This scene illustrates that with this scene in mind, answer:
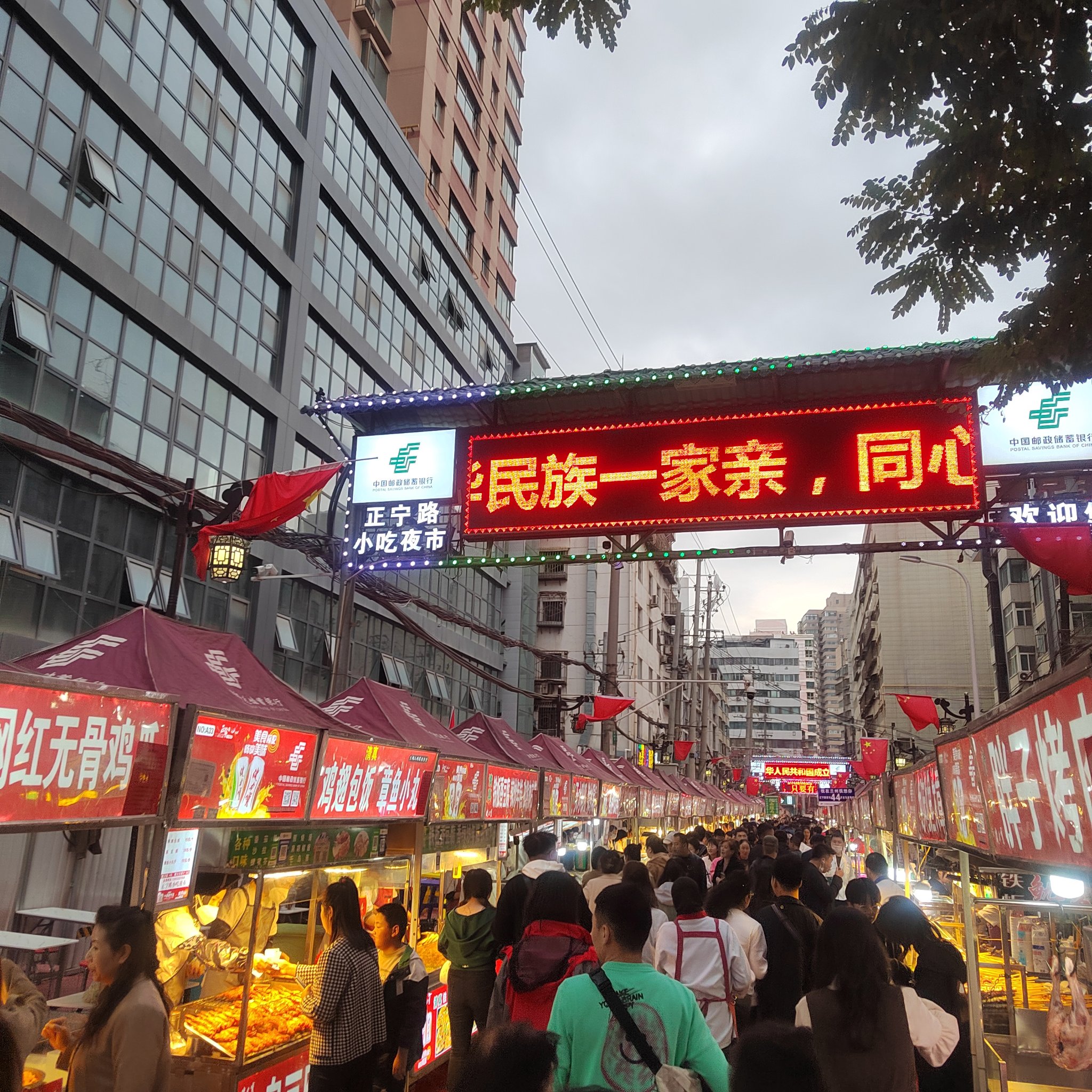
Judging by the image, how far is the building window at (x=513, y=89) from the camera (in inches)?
1764

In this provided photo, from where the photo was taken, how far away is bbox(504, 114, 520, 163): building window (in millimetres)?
44625

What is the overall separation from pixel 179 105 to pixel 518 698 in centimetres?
2981

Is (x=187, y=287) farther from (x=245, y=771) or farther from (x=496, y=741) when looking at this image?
(x=245, y=771)

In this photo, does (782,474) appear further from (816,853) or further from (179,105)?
(179,105)

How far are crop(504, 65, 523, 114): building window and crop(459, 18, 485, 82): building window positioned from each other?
3357 mm

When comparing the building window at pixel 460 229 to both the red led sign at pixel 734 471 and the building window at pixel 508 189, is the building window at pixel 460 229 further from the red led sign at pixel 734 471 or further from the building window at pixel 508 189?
the red led sign at pixel 734 471

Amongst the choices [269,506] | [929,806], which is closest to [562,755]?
[929,806]

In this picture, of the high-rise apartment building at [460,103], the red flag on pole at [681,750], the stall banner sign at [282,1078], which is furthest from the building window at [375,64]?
the stall banner sign at [282,1078]

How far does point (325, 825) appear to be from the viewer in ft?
26.3

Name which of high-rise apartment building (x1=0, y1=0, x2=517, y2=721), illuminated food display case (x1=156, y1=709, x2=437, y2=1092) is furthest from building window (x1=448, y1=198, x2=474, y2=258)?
illuminated food display case (x1=156, y1=709, x2=437, y2=1092)

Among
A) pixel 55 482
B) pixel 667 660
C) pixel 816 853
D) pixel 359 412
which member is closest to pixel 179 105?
pixel 55 482

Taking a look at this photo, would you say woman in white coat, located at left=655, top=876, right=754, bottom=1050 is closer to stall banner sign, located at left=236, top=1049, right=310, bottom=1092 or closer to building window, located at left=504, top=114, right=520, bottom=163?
stall banner sign, located at left=236, top=1049, right=310, bottom=1092

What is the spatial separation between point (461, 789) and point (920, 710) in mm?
21604

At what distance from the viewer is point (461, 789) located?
11133 mm
